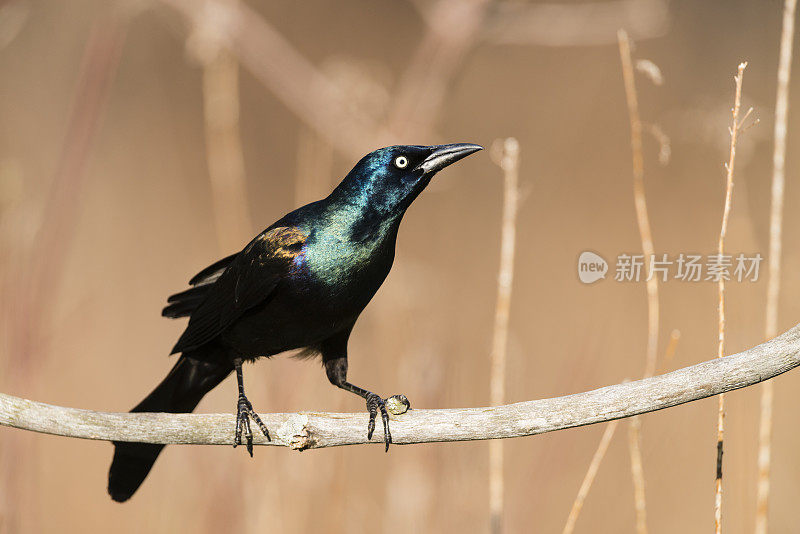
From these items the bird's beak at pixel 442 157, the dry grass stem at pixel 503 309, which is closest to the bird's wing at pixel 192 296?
the bird's beak at pixel 442 157

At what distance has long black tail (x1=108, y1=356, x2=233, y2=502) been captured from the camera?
2.45 m

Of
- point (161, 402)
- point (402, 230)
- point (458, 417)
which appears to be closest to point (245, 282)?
point (161, 402)

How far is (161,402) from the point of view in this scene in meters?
2.45

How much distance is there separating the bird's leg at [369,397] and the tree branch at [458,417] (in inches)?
1.0

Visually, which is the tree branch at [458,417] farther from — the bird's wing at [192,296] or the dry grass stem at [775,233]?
the bird's wing at [192,296]

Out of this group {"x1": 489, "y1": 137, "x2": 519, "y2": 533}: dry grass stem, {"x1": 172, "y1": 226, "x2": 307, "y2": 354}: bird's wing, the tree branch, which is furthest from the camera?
{"x1": 172, "y1": 226, "x2": 307, "y2": 354}: bird's wing

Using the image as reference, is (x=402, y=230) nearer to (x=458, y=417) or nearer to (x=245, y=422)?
(x=245, y=422)

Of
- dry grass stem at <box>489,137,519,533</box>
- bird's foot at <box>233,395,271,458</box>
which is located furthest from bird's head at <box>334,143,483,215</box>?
bird's foot at <box>233,395,271,458</box>

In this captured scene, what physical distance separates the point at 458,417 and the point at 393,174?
0.71 meters

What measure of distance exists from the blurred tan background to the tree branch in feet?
1.74

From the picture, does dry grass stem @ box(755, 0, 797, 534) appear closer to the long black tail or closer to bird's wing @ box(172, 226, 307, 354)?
bird's wing @ box(172, 226, 307, 354)

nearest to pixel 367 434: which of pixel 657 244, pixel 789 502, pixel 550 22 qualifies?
pixel 789 502

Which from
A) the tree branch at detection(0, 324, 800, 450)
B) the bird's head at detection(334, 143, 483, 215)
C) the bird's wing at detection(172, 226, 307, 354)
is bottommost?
the tree branch at detection(0, 324, 800, 450)

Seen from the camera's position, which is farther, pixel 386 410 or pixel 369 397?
pixel 369 397
